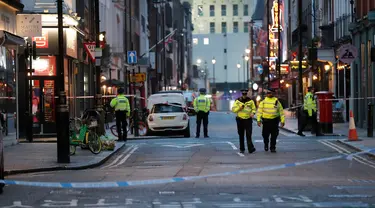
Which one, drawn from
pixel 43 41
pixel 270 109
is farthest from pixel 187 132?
pixel 270 109

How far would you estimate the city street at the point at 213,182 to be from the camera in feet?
41.3

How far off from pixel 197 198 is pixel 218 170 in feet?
16.1

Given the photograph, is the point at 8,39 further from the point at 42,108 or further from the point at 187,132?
the point at 187,132

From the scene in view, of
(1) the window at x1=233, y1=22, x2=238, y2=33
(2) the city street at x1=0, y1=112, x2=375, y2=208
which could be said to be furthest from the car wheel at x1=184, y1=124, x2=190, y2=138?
(1) the window at x1=233, y1=22, x2=238, y2=33

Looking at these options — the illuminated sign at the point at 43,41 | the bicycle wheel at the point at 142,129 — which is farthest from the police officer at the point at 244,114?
the illuminated sign at the point at 43,41

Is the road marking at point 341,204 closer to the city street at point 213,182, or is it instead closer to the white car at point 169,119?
the city street at point 213,182

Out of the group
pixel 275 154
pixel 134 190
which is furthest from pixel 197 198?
pixel 275 154

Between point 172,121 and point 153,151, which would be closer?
point 153,151

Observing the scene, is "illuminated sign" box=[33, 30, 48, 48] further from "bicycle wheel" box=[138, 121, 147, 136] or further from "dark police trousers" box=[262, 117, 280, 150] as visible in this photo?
"dark police trousers" box=[262, 117, 280, 150]

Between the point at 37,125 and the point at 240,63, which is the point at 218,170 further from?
the point at 240,63

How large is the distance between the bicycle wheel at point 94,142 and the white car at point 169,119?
10803mm

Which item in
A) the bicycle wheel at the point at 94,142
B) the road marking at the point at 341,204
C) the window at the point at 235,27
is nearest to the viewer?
the road marking at the point at 341,204

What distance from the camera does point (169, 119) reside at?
33625 mm

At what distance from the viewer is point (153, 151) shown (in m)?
24.5
